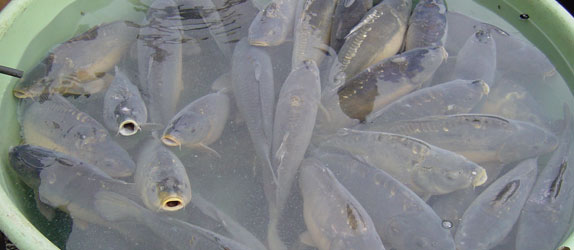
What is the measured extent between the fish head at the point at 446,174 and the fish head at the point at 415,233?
128mm

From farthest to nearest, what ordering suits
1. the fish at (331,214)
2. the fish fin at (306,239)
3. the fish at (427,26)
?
the fish at (427,26) < the fish fin at (306,239) < the fish at (331,214)

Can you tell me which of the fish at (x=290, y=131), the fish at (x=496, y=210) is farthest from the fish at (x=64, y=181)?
the fish at (x=496, y=210)

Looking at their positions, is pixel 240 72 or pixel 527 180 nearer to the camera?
pixel 527 180

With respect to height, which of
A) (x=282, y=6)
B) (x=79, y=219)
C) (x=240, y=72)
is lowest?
(x=79, y=219)

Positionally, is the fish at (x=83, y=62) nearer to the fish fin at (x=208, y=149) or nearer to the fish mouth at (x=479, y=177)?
the fish fin at (x=208, y=149)

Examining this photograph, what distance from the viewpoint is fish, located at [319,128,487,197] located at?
1.48 meters

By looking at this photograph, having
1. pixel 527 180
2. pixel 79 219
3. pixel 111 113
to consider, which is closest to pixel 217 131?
pixel 111 113

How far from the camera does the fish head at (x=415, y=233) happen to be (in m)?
1.34

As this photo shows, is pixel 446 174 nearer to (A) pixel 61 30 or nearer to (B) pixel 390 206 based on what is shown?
(B) pixel 390 206

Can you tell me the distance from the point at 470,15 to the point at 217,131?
1.23 metres

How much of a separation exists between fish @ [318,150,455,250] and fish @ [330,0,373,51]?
0.58 m

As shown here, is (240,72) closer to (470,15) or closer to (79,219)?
(79,219)

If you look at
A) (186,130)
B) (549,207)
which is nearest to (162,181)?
(186,130)

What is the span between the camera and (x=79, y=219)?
1.46m
